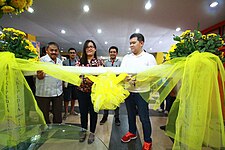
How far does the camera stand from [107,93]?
102 centimetres

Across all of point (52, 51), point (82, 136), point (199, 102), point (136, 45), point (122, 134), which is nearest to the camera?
point (199, 102)

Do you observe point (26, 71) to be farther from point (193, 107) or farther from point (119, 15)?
point (119, 15)

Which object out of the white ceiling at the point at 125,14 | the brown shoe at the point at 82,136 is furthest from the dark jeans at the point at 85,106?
the white ceiling at the point at 125,14

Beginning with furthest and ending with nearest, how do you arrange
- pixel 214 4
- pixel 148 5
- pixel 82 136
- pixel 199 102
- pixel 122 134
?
pixel 148 5
pixel 214 4
pixel 122 134
pixel 82 136
pixel 199 102

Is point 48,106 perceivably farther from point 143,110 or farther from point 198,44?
point 198,44

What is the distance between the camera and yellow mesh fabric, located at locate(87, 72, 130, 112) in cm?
102

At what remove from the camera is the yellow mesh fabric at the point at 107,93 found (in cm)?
102

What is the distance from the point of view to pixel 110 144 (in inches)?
76.6

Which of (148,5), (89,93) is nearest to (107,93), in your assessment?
(89,93)

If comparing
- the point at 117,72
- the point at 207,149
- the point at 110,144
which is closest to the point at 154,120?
the point at 110,144

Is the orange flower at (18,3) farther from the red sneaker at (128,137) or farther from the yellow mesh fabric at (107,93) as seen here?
the red sneaker at (128,137)

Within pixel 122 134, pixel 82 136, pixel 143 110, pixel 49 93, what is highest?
pixel 49 93

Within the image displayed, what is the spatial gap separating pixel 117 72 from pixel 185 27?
16.1 ft

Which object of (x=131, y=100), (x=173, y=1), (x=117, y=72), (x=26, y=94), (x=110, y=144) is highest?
(x=173, y=1)
